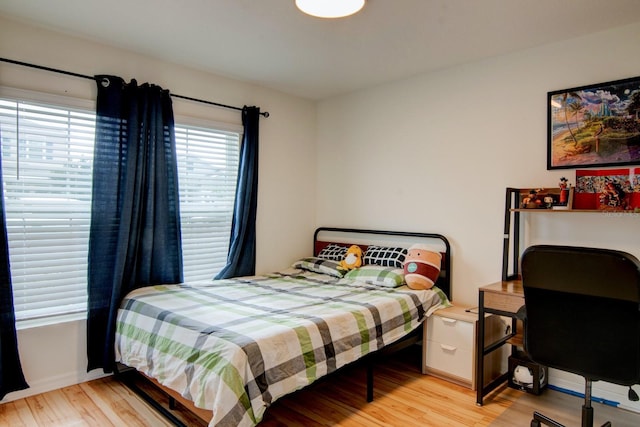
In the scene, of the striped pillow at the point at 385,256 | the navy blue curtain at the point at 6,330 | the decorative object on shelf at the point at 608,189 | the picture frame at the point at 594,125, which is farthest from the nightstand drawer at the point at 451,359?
the navy blue curtain at the point at 6,330

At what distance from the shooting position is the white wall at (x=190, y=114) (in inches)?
108

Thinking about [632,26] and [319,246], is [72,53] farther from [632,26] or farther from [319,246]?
[632,26]

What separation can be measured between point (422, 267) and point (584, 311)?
1493 mm

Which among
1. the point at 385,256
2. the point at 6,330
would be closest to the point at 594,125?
the point at 385,256

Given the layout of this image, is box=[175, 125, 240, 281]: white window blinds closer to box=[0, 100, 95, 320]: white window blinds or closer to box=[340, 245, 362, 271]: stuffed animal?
box=[0, 100, 95, 320]: white window blinds

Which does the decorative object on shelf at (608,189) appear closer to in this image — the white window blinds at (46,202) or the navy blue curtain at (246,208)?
the navy blue curtain at (246,208)

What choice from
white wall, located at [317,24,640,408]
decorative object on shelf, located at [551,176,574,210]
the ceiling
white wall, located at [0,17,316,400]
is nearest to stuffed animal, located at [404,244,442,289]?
white wall, located at [317,24,640,408]

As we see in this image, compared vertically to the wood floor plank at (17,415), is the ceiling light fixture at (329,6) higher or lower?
higher

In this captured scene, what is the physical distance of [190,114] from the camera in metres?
3.56

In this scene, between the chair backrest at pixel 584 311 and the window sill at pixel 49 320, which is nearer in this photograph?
the chair backrest at pixel 584 311

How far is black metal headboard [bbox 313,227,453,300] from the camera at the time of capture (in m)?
3.50

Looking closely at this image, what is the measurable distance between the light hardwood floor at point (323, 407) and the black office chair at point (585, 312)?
0.81 m

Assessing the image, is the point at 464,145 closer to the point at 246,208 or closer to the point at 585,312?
the point at 585,312

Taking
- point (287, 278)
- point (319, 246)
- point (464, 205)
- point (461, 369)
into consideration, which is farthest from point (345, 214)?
point (461, 369)
